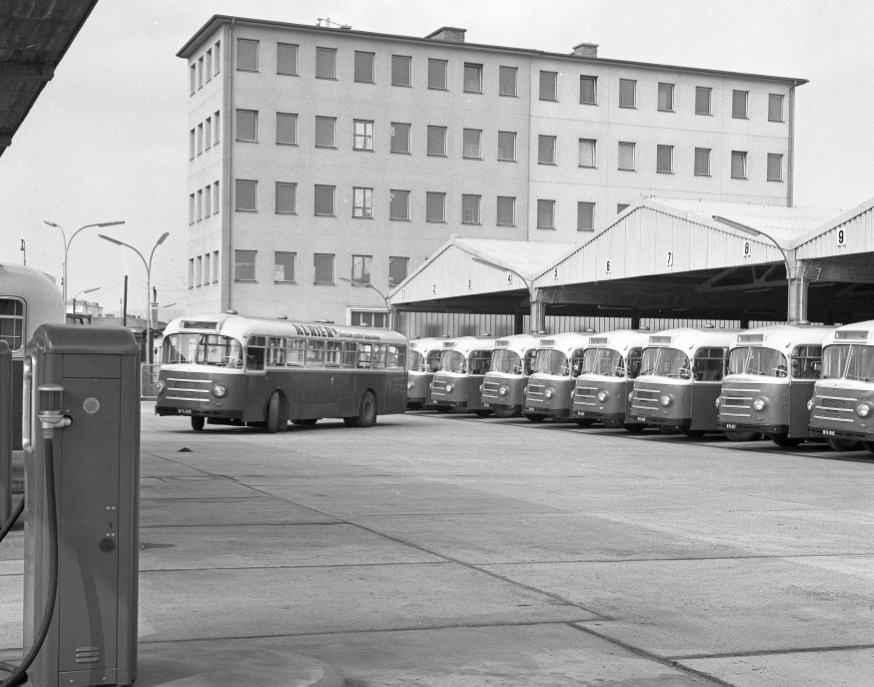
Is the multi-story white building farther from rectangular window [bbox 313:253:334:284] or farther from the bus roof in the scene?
the bus roof

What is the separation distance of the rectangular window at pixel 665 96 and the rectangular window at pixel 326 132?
19.3m

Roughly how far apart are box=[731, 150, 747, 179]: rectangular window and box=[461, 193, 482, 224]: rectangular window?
15979 mm

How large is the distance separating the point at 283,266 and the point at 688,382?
118 ft

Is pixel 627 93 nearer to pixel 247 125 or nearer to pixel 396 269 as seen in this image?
pixel 396 269

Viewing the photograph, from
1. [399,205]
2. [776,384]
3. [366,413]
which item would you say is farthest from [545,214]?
[776,384]

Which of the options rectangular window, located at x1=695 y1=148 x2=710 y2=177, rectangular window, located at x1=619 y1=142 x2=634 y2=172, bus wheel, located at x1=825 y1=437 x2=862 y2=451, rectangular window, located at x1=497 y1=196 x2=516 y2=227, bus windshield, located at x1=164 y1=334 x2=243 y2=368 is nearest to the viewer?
bus wheel, located at x1=825 y1=437 x2=862 y2=451

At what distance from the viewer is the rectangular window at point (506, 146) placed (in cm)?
6919

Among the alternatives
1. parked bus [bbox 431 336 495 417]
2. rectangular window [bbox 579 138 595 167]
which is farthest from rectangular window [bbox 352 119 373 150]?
parked bus [bbox 431 336 495 417]

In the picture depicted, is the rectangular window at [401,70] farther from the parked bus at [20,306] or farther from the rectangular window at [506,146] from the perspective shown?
the parked bus at [20,306]

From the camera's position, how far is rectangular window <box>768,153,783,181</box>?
247ft

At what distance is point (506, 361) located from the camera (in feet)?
135

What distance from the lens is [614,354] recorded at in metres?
34.9

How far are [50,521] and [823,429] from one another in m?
22.3

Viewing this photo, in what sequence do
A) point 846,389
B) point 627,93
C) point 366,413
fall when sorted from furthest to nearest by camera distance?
1. point 627,93
2. point 366,413
3. point 846,389
